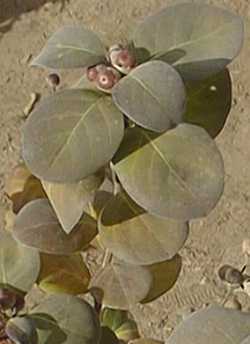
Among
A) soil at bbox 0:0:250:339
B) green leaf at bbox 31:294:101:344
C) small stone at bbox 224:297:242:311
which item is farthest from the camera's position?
soil at bbox 0:0:250:339

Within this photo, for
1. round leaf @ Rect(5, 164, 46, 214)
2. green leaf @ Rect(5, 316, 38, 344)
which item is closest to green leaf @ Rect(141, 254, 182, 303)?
round leaf @ Rect(5, 164, 46, 214)

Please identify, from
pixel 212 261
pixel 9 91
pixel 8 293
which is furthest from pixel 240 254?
pixel 8 293

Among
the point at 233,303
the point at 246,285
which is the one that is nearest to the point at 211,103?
the point at 246,285

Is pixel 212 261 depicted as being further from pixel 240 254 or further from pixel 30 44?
pixel 30 44

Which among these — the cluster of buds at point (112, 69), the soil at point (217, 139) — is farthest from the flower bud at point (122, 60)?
the soil at point (217, 139)

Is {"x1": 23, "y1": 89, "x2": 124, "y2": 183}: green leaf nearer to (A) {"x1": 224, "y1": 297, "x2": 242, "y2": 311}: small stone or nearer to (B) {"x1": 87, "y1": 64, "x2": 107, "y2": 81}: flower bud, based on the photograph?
(B) {"x1": 87, "y1": 64, "x2": 107, "y2": 81}: flower bud

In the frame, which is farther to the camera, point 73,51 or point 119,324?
point 119,324

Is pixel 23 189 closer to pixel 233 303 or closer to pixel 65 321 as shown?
pixel 65 321
